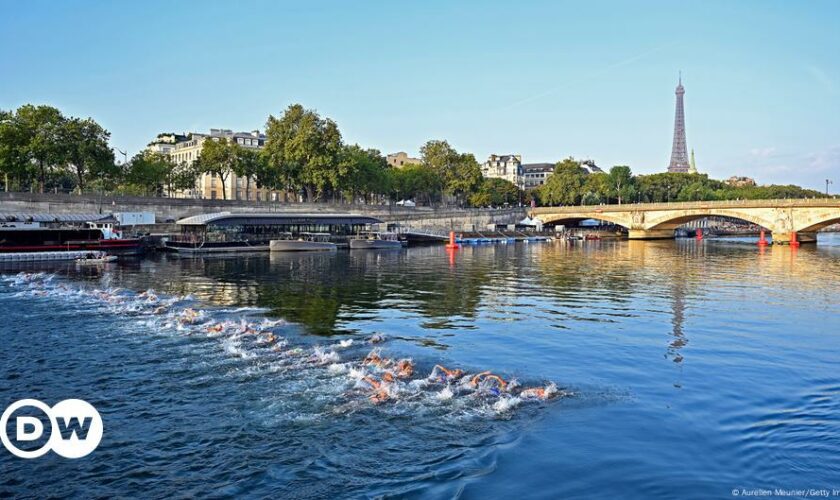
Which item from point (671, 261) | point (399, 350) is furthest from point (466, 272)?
point (399, 350)

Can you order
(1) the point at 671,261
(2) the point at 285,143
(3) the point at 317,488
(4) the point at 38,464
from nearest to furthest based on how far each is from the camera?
(3) the point at 317,488
(4) the point at 38,464
(1) the point at 671,261
(2) the point at 285,143

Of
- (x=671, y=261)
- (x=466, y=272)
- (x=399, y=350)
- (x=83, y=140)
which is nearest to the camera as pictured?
(x=399, y=350)

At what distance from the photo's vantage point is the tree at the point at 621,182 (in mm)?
160250

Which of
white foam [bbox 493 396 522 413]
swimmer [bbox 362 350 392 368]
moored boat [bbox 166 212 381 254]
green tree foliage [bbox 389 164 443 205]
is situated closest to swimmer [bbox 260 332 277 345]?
swimmer [bbox 362 350 392 368]

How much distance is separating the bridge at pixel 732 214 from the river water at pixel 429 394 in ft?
235

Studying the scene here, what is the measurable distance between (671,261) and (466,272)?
2738 cm

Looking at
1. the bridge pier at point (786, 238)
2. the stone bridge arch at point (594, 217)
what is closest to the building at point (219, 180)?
the stone bridge arch at point (594, 217)

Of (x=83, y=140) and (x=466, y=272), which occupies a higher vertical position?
(x=83, y=140)

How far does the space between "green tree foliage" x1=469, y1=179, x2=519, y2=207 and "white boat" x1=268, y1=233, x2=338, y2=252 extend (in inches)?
2725

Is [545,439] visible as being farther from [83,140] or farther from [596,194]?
[596,194]

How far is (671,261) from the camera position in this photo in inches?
2675

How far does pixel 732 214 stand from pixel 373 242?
61.8 m

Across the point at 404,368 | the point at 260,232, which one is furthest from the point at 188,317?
the point at 260,232

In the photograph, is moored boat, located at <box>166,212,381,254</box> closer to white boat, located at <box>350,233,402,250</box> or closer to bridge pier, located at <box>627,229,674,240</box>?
white boat, located at <box>350,233,402,250</box>
